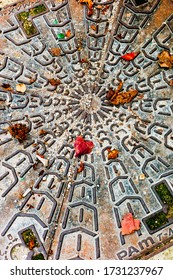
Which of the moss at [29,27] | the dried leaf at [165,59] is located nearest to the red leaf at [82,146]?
the dried leaf at [165,59]

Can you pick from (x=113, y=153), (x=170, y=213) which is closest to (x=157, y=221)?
(x=170, y=213)

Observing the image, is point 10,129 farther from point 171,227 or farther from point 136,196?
point 171,227

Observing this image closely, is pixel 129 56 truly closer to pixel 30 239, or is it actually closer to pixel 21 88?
pixel 21 88

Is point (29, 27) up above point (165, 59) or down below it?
above

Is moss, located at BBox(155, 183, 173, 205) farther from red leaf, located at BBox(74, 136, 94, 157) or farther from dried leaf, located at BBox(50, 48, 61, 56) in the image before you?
dried leaf, located at BBox(50, 48, 61, 56)

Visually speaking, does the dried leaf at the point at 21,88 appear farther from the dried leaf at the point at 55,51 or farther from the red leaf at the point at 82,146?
the red leaf at the point at 82,146

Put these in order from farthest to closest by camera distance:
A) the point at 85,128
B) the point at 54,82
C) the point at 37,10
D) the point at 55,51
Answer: the point at 37,10 → the point at 55,51 → the point at 54,82 → the point at 85,128
